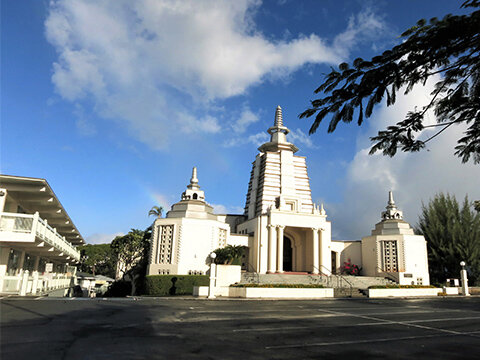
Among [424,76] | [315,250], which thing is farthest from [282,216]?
[424,76]

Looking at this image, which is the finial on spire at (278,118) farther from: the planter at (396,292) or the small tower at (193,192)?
the planter at (396,292)

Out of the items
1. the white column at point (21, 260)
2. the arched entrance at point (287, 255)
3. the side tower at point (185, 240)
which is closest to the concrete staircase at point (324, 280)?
the side tower at point (185, 240)

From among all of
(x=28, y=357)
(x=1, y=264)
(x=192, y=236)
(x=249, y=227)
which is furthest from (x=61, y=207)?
(x=28, y=357)

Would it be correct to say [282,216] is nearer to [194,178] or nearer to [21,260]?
[194,178]

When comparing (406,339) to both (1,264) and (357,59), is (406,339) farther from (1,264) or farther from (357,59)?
(1,264)

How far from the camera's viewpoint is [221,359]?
6.74 m

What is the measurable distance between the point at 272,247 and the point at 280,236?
1.39m

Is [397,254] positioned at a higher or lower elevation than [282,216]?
lower

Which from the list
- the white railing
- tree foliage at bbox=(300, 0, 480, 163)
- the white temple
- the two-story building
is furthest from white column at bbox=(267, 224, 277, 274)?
tree foliage at bbox=(300, 0, 480, 163)

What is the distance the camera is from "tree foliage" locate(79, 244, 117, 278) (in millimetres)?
69875

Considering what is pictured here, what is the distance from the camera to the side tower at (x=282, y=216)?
3534 centimetres

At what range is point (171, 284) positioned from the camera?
2945 cm

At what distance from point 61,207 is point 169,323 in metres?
21.5

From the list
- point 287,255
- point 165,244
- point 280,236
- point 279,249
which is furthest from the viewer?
point 287,255
